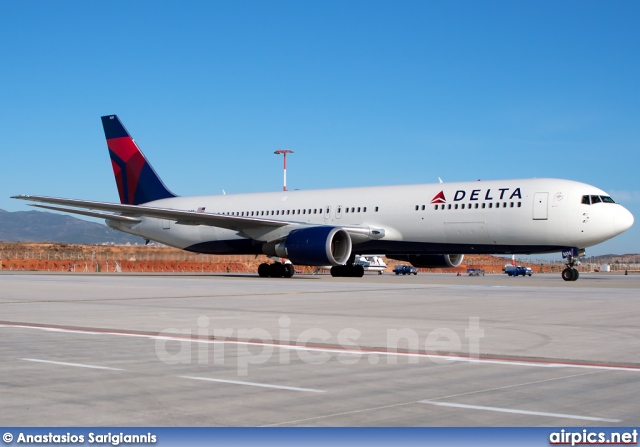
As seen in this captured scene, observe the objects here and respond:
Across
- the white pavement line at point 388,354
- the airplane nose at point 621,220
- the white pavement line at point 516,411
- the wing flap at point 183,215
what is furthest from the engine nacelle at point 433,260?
the white pavement line at point 516,411

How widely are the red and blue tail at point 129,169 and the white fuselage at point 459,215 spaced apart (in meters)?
5.70

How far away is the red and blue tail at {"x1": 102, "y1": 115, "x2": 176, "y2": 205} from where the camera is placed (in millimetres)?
43031

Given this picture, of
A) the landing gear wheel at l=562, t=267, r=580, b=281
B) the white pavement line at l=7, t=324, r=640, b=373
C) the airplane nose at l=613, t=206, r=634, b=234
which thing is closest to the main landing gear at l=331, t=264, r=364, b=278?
the landing gear wheel at l=562, t=267, r=580, b=281

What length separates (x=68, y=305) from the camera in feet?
55.3

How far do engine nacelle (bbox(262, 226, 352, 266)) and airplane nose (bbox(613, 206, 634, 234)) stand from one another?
1051 cm

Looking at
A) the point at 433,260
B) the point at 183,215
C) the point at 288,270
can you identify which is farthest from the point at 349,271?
the point at 183,215

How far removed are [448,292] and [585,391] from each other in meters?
15.1

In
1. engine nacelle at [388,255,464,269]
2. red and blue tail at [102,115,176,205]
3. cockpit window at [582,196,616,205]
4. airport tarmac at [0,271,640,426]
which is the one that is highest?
red and blue tail at [102,115,176,205]

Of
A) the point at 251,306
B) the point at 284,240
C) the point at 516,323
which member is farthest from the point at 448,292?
the point at 284,240

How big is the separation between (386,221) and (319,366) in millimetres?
26104

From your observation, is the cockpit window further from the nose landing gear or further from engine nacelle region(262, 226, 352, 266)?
engine nacelle region(262, 226, 352, 266)

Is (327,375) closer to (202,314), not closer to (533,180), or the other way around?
(202,314)

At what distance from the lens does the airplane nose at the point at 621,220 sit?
29.7 metres

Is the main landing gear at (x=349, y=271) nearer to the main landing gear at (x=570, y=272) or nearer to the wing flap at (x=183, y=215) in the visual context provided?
the wing flap at (x=183, y=215)
